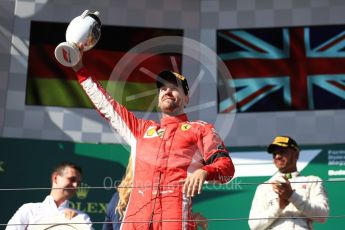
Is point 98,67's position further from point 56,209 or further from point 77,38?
point 77,38

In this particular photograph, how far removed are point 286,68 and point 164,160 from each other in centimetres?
397

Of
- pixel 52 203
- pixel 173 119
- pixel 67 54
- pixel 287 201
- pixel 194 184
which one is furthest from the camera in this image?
pixel 52 203

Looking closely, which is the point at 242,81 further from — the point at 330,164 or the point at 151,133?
the point at 151,133

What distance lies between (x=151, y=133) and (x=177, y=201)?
44cm

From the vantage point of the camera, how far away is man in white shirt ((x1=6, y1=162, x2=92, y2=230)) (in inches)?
182

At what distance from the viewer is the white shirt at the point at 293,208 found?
14.2 ft

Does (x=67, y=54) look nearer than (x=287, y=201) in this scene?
Yes

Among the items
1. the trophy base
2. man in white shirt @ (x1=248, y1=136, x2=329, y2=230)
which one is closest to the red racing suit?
the trophy base

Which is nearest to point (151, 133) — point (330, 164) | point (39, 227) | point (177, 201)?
point (177, 201)

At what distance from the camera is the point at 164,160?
3.38m

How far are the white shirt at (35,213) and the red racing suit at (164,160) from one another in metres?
1.26

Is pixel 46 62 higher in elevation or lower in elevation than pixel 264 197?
higher

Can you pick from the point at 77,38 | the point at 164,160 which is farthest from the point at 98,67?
the point at 164,160

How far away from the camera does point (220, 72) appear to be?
23.9 feet
